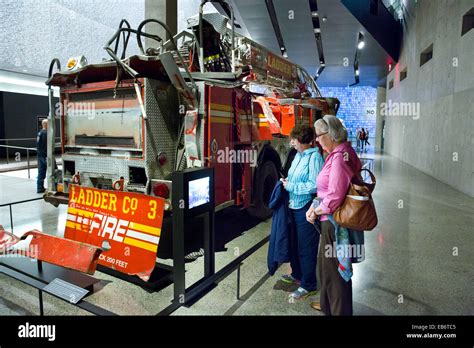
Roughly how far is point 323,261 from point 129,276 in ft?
6.93

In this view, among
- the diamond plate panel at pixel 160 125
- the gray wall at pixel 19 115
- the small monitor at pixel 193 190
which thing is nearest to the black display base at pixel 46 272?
the small monitor at pixel 193 190

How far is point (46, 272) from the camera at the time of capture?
3258 mm

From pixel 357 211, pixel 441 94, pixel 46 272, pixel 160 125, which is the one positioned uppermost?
pixel 441 94

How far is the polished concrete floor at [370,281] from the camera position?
125 inches

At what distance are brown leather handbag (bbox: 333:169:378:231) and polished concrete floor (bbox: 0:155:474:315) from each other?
1.09m

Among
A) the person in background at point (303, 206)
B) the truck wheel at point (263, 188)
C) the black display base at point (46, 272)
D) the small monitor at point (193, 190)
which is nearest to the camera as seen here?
the small monitor at point (193, 190)

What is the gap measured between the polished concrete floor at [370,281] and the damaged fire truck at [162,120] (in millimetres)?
1078

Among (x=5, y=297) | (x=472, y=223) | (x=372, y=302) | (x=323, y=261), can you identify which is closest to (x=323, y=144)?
(x=323, y=261)

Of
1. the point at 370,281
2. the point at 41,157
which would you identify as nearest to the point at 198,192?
the point at 370,281

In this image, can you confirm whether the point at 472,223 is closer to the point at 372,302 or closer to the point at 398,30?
the point at 372,302

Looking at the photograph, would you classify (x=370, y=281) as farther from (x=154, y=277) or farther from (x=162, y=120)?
(x=162, y=120)

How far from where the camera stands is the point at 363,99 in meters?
35.4

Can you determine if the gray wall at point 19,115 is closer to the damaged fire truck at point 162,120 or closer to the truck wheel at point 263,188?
the damaged fire truck at point 162,120

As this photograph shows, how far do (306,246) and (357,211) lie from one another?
1.01 meters
